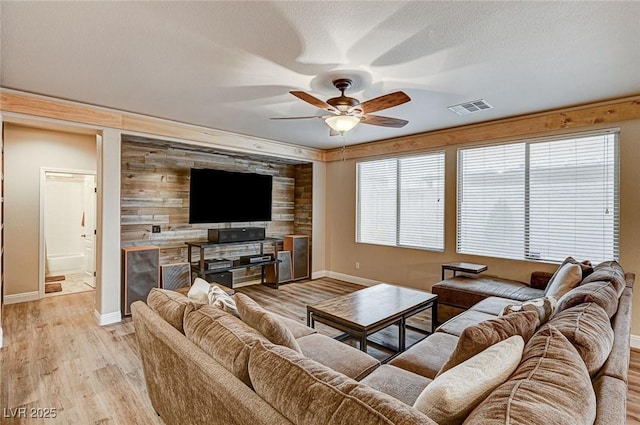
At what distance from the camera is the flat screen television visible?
4859 mm

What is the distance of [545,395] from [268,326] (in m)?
1.13

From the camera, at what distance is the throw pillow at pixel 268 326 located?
5.14ft

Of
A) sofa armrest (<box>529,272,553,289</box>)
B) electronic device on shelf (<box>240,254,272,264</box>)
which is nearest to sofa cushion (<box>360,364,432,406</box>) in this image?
→ sofa armrest (<box>529,272,553,289</box>)

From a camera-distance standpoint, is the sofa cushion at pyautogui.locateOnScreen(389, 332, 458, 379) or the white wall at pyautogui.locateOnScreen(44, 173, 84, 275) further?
the white wall at pyautogui.locateOnScreen(44, 173, 84, 275)

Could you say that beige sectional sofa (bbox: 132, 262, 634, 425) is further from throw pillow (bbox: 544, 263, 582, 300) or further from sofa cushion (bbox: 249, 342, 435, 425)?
throw pillow (bbox: 544, 263, 582, 300)

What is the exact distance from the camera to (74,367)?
2.73m

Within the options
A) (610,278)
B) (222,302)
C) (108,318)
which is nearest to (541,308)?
(610,278)

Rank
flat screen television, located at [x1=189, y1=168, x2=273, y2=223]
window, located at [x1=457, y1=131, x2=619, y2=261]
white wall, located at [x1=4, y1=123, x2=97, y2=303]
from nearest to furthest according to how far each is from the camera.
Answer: window, located at [x1=457, y1=131, x2=619, y2=261] → white wall, located at [x1=4, y1=123, x2=97, y2=303] → flat screen television, located at [x1=189, y1=168, x2=273, y2=223]

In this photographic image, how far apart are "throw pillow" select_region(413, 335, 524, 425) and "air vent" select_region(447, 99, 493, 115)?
3003 mm

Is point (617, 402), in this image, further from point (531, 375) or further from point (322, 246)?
point (322, 246)

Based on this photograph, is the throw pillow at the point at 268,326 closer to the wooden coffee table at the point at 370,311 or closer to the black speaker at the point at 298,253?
the wooden coffee table at the point at 370,311

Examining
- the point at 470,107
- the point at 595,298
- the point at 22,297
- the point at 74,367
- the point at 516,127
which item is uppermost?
the point at 470,107

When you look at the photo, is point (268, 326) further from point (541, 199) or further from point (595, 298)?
point (541, 199)

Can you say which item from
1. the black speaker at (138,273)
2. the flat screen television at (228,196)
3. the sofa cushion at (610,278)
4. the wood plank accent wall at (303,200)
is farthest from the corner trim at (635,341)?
the black speaker at (138,273)
